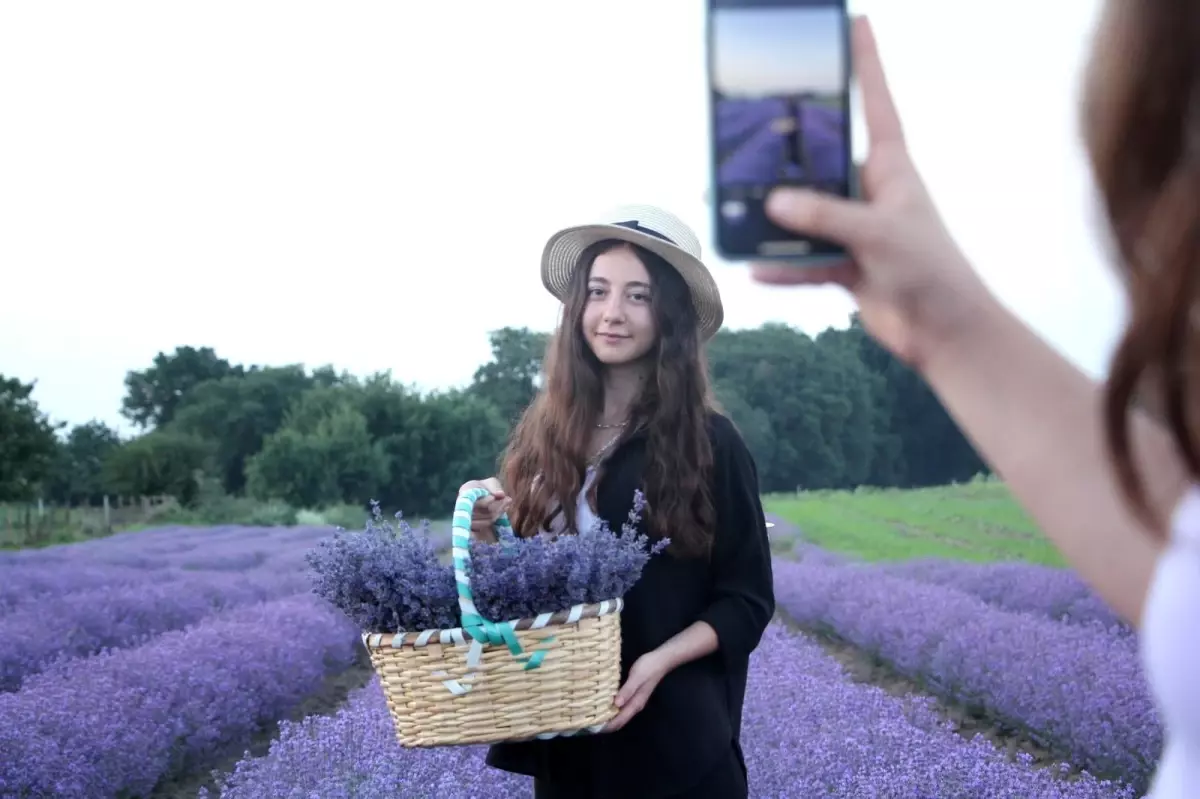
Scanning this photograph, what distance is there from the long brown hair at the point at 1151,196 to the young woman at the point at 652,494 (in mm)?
1324

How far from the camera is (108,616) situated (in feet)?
23.4

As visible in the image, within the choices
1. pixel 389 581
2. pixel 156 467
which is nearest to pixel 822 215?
pixel 389 581

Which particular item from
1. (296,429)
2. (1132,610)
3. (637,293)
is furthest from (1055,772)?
(296,429)

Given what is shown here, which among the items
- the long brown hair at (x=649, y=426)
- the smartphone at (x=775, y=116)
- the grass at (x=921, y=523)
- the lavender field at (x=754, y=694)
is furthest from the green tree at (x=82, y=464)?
the smartphone at (x=775, y=116)

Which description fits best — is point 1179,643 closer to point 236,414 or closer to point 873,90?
point 873,90

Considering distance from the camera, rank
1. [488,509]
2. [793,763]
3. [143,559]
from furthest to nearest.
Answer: [143,559] → [793,763] → [488,509]

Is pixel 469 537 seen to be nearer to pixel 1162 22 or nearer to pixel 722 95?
pixel 722 95

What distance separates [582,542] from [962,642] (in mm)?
4659

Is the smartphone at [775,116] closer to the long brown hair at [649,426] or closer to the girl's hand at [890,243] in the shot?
the girl's hand at [890,243]

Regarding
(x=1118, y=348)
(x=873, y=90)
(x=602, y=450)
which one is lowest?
(x=602, y=450)

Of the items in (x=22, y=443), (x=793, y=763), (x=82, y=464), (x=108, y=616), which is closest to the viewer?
(x=793, y=763)

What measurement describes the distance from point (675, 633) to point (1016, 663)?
3.91 metres

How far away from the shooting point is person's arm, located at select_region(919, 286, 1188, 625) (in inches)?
26.5

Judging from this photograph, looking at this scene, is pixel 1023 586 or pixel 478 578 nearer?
pixel 478 578
